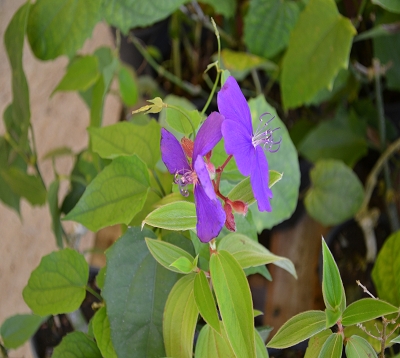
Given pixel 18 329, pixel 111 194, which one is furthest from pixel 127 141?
pixel 18 329

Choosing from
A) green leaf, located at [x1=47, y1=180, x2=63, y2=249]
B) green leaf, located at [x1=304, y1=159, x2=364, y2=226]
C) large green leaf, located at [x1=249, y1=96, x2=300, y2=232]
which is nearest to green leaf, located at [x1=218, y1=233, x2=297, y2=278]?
large green leaf, located at [x1=249, y1=96, x2=300, y2=232]

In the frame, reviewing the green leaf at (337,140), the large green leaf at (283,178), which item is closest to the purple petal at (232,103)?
the large green leaf at (283,178)

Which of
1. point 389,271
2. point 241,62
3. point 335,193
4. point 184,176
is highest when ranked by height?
point 184,176

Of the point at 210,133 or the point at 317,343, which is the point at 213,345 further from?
the point at 210,133

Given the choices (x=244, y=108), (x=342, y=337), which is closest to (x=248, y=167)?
(x=244, y=108)

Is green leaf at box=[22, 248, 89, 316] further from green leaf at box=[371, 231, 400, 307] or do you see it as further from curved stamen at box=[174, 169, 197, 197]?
green leaf at box=[371, 231, 400, 307]

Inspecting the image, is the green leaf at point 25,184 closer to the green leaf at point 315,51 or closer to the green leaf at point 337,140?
the green leaf at point 315,51
